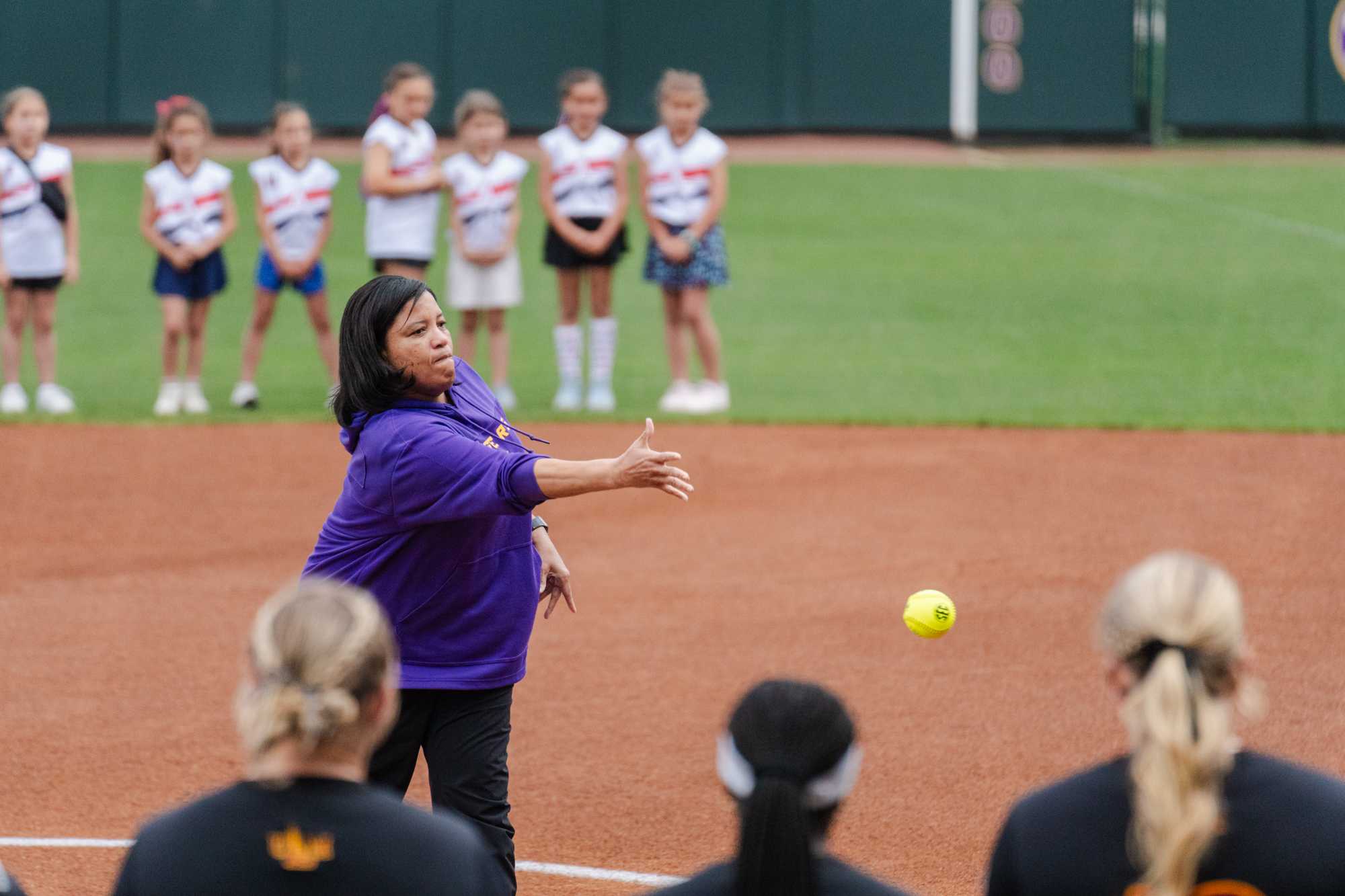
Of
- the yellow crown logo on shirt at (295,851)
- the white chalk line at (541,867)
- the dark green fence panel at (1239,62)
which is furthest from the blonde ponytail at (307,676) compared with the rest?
the dark green fence panel at (1239,62)

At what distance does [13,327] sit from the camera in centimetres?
1359

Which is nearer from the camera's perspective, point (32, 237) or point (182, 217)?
point (32, 237)

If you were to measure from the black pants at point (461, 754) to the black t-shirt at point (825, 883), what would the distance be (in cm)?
207

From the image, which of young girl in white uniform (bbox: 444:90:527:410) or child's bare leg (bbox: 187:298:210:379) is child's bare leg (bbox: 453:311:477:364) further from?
child's bare leg (bbox: 187:298:210:379)

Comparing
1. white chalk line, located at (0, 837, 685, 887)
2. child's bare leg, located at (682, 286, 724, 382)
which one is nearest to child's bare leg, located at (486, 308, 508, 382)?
child's bare leg, located at (682, 286, 724, 382)

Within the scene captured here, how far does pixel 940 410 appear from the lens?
552 inches

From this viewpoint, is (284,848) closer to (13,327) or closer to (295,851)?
(295,851)

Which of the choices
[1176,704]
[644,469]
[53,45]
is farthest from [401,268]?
[53,45]

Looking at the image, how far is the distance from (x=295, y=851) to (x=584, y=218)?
11174 millimetres

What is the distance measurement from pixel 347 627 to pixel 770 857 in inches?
30.9

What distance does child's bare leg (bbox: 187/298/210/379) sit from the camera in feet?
45.1

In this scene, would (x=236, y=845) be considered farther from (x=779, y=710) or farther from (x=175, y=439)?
(x=175, y=439)

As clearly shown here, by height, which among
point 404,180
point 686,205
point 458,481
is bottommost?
point 458,481

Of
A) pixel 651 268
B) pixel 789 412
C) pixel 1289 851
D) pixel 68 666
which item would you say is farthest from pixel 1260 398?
pixel 1289 851
